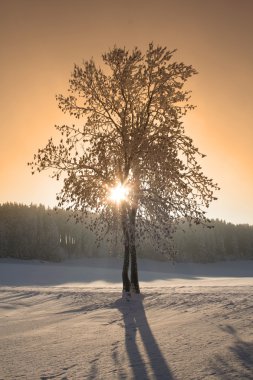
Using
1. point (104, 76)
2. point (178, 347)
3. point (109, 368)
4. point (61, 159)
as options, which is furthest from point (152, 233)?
point (109, 368)

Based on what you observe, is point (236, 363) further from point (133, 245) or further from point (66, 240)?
point (66, 240)

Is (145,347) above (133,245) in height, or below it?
below

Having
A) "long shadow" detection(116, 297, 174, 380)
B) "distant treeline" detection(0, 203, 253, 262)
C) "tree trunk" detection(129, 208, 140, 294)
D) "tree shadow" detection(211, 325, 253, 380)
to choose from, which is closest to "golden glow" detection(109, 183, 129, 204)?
"tree trunk" detection(129, 208, 140, 294)

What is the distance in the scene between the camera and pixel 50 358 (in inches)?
283

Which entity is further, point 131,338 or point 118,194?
point 118,194

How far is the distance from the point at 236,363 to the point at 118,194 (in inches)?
457

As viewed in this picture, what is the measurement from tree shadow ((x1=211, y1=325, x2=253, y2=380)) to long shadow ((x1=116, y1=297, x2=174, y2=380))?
0.76 m

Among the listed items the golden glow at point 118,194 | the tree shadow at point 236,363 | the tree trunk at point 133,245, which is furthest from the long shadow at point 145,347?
the golden glow at point 118,194

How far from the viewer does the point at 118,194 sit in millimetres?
17391

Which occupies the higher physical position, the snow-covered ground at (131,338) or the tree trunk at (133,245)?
the tree trunk at (133,245)

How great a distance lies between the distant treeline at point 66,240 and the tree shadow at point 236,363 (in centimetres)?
5157

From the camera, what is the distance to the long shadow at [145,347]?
6.04 m

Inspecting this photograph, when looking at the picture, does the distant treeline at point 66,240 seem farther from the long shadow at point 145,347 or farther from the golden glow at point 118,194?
the long shadow at point 145,347

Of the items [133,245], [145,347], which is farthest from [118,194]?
[145,347]
